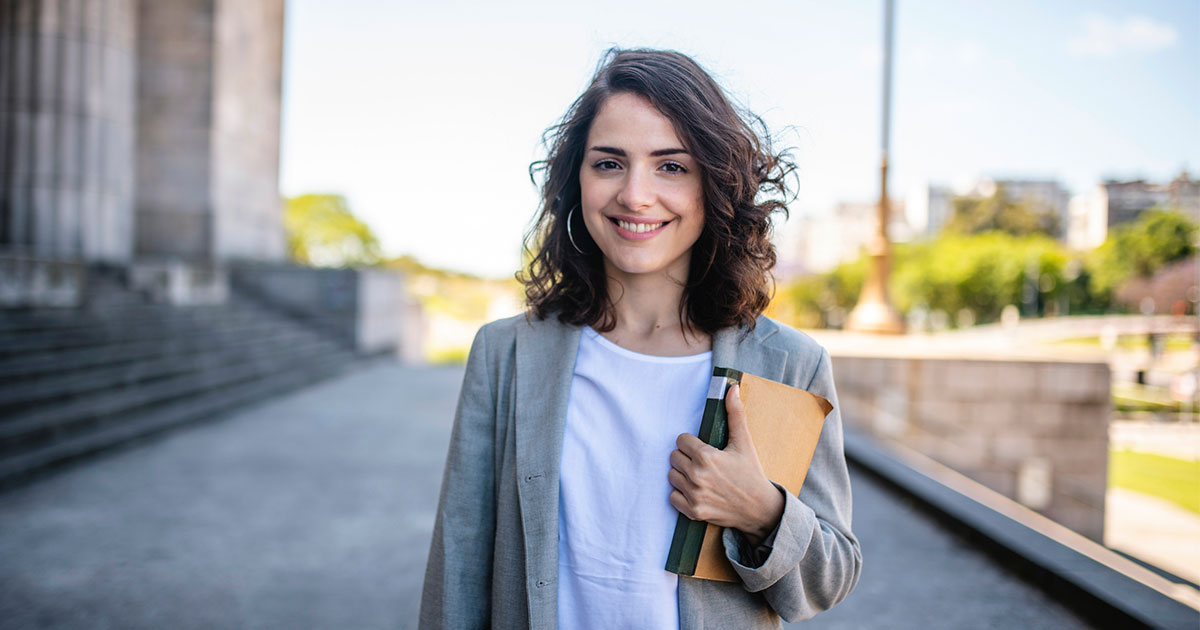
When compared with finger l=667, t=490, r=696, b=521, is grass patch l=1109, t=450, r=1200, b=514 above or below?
below

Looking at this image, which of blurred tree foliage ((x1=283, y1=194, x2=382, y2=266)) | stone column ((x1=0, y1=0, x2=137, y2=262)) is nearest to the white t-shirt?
stone column ((x1=0, y1=0, x2=137, y2=262))

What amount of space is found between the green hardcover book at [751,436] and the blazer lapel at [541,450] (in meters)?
0.25

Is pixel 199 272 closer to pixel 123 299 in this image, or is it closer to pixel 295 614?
pixel 123 299

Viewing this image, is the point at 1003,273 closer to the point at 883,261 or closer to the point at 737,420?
the point at 883,261

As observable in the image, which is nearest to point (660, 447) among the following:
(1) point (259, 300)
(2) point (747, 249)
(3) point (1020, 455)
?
(2) point (747, 249)

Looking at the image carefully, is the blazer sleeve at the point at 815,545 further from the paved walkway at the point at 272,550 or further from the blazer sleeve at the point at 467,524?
the paved walkway at the point at 272,550

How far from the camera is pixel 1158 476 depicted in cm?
945

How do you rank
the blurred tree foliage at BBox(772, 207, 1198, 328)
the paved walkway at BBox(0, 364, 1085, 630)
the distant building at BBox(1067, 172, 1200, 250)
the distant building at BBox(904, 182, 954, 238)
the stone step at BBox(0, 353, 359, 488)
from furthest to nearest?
the distant building at BBox(904, 182, 954, 238) → the blurred tree foliage at BBox(772, 207, 1198, 328) → the distant building at BBox(1067, 172, 1200, 250) → the stone step at BBox(0, 353, 359, 488) → the paved walkway at BBox(0, 364, 1085, 630)

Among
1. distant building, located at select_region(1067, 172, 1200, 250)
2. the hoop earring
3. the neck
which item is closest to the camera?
the neck

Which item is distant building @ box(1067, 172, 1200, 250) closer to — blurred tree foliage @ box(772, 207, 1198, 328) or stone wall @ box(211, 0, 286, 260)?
blurred tree foliage @ box(772, 207, 1198, 328)

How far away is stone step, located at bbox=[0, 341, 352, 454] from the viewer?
6316 mm

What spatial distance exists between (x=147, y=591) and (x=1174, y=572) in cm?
911

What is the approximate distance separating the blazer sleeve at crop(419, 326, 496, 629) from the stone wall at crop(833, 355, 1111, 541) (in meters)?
9.10

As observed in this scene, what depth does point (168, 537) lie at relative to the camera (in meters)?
4.80
